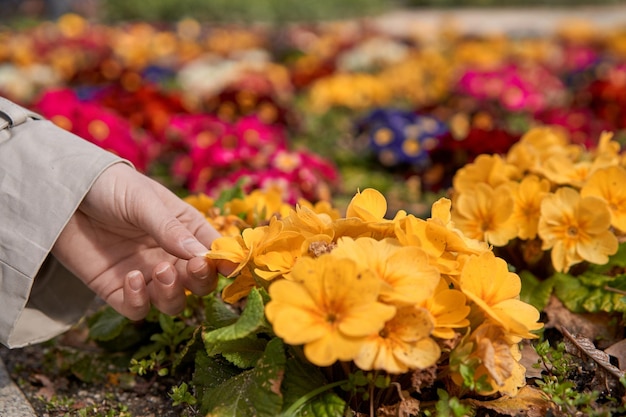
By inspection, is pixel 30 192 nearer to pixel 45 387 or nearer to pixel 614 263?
pixel 45 387

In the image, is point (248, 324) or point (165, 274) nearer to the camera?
point (248, 324)

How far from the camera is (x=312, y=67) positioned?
785 centimetres

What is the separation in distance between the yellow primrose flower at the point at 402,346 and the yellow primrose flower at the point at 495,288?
0.15 metres

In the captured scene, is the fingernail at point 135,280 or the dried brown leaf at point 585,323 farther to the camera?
the dried brown leaf at point 585,323

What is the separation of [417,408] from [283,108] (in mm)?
3946

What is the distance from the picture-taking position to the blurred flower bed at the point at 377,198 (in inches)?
60.1

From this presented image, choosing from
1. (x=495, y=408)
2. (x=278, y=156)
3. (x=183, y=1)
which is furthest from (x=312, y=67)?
(x=183, y=1)

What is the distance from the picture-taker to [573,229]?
2.14 m

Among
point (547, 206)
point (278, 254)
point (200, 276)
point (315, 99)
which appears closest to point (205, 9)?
point (315, 99)

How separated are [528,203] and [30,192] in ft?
4.49

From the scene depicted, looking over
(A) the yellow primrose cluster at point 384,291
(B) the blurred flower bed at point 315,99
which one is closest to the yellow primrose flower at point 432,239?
(A) the yellow primrose cluster at point 384,291

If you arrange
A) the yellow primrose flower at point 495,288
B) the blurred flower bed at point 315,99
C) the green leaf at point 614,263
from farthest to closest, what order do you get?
the blurred flower bed at point 315,99
the green leaf at point 614,263
the yellow primrose flower at point 495,288

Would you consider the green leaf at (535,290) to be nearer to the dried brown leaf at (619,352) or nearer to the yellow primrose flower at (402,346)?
the dried brown leaf at (619,352)

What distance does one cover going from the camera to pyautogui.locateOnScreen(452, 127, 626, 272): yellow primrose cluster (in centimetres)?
211
